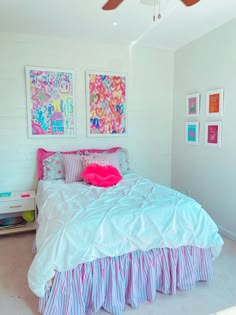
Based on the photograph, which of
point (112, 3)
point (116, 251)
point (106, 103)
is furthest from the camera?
point (106, 103)

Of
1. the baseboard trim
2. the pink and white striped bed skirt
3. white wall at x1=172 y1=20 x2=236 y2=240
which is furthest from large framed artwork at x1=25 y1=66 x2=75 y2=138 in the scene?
the baseboard trim

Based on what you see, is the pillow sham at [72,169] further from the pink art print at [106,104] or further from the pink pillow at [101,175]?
the pink art print at [106,104]

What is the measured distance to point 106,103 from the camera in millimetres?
3691

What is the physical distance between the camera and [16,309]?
73.5 inches

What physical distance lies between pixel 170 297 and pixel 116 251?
0.66 meters

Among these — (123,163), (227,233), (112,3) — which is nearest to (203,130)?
(123,163)

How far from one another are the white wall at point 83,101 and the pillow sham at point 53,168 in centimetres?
27

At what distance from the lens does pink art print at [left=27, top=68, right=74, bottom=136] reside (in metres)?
3.33

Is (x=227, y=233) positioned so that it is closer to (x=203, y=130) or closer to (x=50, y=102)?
(x=203, y=130)

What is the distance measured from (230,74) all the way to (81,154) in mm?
2129

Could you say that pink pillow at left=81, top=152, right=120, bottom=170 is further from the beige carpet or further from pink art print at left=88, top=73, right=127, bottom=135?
the beige carpet

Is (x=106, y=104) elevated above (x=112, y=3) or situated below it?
below

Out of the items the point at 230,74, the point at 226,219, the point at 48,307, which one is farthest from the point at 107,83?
the point at 48,307

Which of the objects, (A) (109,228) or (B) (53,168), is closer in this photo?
(A) (109,228)
